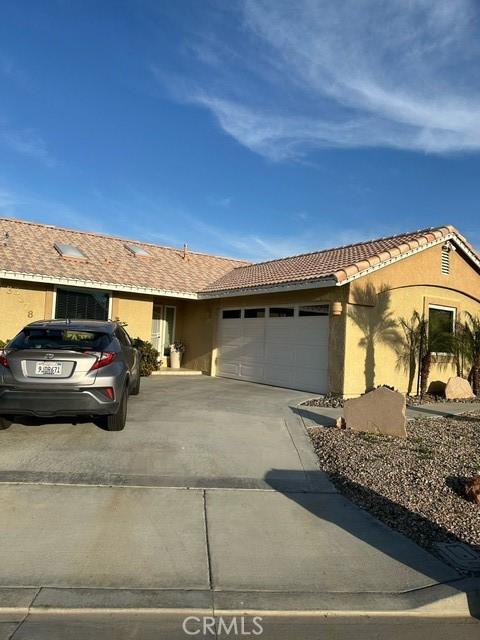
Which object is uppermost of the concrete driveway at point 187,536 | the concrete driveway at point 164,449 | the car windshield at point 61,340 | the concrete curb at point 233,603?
the car windshield at point 61,340

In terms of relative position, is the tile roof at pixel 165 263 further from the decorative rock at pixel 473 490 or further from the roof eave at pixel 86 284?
the decorative rock at pixel 473 490

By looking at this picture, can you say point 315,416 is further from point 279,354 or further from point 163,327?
point 163,327

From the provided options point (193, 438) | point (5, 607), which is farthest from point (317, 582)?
point (193, 438)

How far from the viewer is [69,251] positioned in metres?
15.9

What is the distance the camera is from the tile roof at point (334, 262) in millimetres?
12156

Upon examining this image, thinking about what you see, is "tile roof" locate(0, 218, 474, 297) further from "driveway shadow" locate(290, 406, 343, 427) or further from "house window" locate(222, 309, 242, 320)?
"driveway shadow" locate(290, 406, 343, 427)

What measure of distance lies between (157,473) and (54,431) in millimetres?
2299

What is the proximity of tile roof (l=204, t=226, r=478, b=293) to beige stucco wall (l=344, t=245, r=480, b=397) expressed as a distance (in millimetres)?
438

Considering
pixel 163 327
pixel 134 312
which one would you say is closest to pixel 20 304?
pixel 134 312

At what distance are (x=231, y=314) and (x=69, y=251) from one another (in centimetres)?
517

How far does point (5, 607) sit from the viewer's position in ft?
11.0

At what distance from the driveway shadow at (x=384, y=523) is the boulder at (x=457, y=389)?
8033 millimetres

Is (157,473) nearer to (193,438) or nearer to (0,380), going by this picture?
(193,438)

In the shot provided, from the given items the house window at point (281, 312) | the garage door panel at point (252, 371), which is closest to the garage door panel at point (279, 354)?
the garage door panel at point (252, 371)
